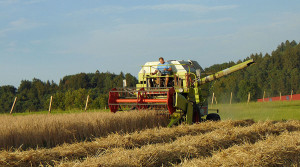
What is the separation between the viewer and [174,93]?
11484mm

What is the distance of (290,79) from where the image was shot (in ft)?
171

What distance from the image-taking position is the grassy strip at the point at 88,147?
6.02 metres

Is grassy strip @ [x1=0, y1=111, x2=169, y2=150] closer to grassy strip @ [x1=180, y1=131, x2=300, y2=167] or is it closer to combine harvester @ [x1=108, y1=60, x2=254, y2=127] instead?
combine harvester @ [x1=108, y1=60, x2=254, y2=127]

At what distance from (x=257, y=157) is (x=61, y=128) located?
5246 mm

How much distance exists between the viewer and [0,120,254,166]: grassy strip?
6.02m

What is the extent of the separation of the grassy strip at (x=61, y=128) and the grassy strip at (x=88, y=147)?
0.79 meters

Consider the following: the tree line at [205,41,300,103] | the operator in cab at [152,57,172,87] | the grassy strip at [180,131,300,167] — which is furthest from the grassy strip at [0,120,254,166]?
the tree line at [205,41,300,103]

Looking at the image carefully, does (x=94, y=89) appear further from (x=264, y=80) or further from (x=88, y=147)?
(x=88, y=147)

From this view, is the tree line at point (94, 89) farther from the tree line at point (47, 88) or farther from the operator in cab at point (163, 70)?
the operator in cab at point (163, 70)

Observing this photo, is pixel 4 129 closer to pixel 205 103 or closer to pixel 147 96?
pixel 147 96

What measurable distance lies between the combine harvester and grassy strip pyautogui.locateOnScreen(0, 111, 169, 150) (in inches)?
27.1

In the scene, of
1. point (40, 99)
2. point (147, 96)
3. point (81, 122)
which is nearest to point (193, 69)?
point (147, 96)

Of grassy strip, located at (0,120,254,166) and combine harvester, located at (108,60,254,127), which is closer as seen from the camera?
grassy strip, located at (0,120,254,166)

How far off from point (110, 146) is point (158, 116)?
4.35 metres
